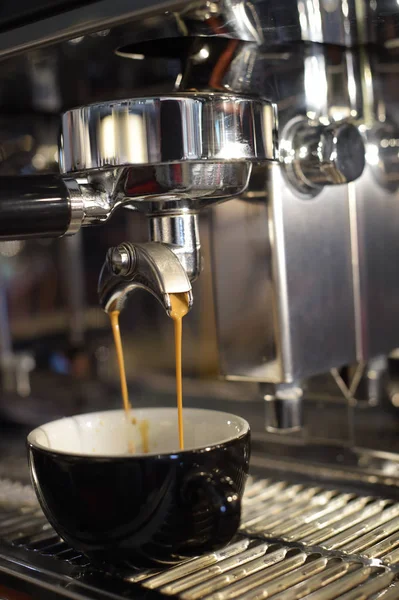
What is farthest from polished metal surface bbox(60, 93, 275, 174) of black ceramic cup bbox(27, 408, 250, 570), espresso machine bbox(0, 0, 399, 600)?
black ceramic cup bbox(27, 408, 250, 570)

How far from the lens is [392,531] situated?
18.3 inches

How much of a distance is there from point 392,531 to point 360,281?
17 centimetres

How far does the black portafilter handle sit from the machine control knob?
0.16 metres

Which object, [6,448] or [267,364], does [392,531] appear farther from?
[6,448]

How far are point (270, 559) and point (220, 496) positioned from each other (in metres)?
0.06

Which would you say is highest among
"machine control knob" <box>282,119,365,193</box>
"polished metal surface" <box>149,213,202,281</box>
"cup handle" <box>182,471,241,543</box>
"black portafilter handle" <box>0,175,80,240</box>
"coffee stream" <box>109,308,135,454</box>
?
"machine control knob" <box>282,119,365,193</box>

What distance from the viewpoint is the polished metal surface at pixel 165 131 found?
406 millimetres

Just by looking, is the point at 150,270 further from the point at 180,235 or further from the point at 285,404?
the point at 285,404

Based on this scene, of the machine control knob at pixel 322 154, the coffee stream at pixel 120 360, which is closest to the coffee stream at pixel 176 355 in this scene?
the coffee stream at pixel 120 360

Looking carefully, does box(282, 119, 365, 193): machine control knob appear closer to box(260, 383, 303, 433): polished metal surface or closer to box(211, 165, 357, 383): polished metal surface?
box(211, 165, 357, 383): polished metal surface

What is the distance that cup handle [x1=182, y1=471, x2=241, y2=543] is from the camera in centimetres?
39

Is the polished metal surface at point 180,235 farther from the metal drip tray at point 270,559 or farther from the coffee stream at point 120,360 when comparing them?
the metal drip tray at point 270,559

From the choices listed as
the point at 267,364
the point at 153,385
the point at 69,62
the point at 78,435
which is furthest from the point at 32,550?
the point at 153,385

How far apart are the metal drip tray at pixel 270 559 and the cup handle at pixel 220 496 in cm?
2
